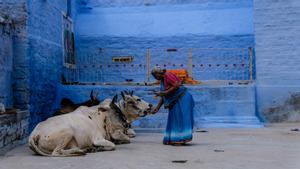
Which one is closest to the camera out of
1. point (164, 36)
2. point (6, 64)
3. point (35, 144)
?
point (35, 144)

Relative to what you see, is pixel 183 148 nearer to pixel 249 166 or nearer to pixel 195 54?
pixel 249 166

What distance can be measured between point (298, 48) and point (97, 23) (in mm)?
6542

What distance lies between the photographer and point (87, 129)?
22.7 ft

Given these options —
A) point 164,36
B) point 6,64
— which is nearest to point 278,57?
point 164,36

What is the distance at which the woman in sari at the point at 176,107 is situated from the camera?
25.3 ft

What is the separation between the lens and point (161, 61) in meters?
14.5

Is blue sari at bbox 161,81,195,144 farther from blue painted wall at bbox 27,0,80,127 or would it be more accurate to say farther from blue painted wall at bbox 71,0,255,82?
blue painted wall at bbox 71,0,255,82

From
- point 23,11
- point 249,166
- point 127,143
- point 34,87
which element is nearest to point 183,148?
point 127,143

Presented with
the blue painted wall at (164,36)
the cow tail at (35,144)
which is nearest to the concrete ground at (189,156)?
the cow tail at (35,144)

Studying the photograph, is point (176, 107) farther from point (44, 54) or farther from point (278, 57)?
point (278, 57)

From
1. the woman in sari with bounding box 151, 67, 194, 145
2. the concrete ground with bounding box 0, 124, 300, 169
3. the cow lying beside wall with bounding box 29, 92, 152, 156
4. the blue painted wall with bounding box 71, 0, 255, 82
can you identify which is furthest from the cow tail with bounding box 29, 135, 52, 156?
the blue painted wall with bounding box 71, 0, 255, 82

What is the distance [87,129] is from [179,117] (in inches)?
66.2

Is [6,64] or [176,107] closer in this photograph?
[176,107]

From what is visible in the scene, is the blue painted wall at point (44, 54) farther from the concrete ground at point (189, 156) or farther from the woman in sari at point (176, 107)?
the woman in sari at point (176, 107)
